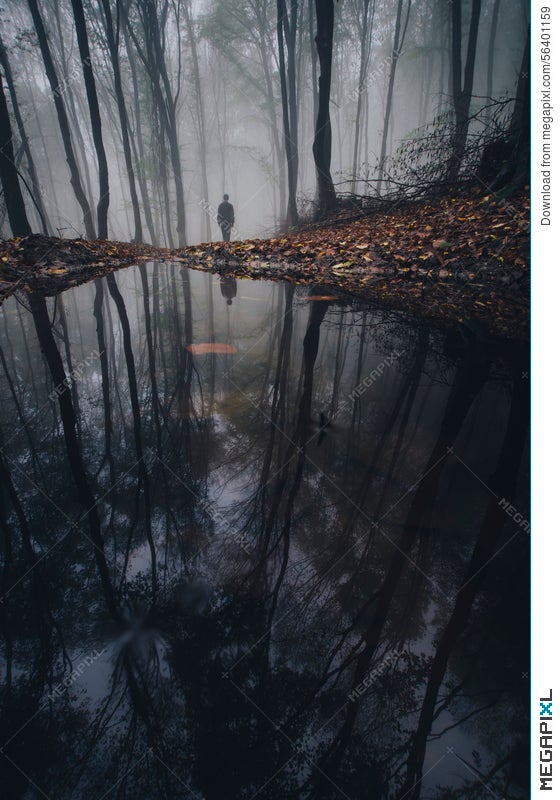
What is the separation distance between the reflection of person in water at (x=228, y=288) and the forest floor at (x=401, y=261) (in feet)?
1.95

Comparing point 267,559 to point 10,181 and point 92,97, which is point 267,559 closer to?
point 10,181

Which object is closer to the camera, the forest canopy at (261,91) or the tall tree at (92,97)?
the forest canopy at (261,91)

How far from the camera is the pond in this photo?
734 mm

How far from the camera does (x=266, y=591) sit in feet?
3.45

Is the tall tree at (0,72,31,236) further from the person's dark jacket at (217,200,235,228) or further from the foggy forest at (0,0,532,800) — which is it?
the foggy forest at (0,0,532,800)

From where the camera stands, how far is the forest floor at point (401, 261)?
4.21 meters

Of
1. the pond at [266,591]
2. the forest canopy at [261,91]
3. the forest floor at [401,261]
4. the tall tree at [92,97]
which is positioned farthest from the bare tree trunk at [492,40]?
the pond at [266,591]

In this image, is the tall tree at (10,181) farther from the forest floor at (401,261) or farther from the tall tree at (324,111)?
the tall tree at (324,111)

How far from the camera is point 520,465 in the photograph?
1.63 metres

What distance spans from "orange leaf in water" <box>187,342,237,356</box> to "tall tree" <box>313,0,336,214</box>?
9625mm

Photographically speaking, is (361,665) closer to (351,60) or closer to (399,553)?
(399,553)

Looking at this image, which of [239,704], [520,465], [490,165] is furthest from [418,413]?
[490,165]

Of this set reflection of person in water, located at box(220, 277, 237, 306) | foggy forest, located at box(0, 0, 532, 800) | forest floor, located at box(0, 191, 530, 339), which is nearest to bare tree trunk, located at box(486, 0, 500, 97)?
forest floor, located at box(0, 191, 530, 339)
